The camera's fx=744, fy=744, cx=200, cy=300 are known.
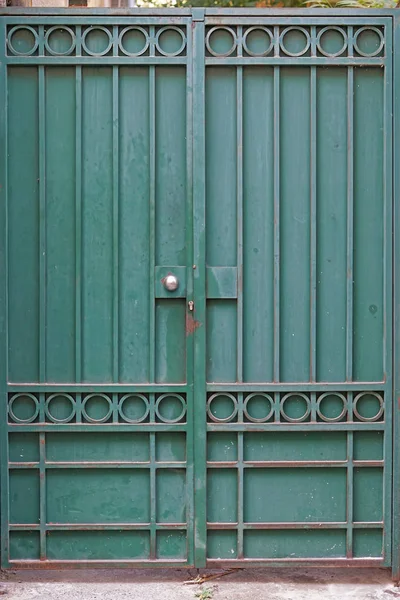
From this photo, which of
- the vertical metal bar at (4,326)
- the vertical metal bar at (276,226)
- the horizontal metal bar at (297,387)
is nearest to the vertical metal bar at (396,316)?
the horizontal metal bar at (297,387)

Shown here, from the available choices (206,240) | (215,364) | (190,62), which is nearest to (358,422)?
(215,364)

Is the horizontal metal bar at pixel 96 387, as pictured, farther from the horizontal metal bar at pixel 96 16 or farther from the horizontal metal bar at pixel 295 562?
the horizontal metal bar at pixel 96 16

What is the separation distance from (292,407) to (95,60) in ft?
6.93

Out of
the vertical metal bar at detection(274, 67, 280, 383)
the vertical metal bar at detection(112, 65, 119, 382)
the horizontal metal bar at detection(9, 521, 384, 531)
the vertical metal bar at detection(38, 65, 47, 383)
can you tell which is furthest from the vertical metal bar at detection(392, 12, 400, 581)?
the vertical metal bar at detection(38, 65, 47, 383)

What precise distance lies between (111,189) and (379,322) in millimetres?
1602

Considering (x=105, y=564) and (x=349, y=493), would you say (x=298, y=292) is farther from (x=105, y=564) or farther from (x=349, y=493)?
(x=105, y=564)

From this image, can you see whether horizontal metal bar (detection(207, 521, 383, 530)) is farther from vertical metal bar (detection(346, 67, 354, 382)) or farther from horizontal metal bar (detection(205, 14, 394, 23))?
horizontal metal bar (detection(205, 14, 394, 23))

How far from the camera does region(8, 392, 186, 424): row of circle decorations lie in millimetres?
3961

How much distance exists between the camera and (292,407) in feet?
13.1

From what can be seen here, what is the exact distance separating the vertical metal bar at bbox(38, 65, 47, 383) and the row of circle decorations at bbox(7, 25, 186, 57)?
13 centimetres

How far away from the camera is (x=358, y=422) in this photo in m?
3.98

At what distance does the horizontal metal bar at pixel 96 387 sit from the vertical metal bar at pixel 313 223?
71 centimetres

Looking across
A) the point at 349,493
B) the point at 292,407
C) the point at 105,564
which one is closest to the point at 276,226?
the point at 292,407

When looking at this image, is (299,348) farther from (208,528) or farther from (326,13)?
(326,13)
